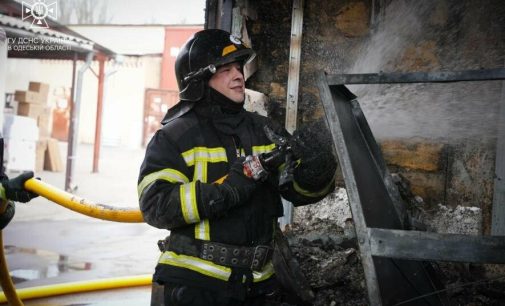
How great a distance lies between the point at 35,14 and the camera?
11.2m

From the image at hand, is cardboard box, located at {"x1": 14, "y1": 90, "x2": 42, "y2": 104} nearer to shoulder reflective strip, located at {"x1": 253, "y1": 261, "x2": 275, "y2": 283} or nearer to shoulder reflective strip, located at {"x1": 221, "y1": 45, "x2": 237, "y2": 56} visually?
shoulder reflective strip, located at {"x1": 221, "y1": 45, "x2": 237, "y2": 56}

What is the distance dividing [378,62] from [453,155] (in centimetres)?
99

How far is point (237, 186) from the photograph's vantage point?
1.95 metres

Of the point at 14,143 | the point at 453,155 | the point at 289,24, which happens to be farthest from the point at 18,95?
the point at 453,155

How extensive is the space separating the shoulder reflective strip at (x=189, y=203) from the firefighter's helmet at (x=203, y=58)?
0.57m

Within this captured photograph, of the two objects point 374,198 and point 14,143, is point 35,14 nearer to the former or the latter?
point 14,143

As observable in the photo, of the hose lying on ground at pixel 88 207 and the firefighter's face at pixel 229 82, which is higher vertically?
the firefighter's face at pixel 229 82

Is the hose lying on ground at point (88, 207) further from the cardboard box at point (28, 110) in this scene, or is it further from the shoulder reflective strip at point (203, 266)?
the cardboard box at point (28, 110)

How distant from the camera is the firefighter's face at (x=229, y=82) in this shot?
229 cm

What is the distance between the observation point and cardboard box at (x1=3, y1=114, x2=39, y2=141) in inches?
442

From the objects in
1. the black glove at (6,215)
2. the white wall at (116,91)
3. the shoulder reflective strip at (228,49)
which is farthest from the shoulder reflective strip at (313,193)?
the white wall at (116,91)

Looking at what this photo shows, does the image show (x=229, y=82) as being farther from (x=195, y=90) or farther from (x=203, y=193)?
(x=203, y=193)

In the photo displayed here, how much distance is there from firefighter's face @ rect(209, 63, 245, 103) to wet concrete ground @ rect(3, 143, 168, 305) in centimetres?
270

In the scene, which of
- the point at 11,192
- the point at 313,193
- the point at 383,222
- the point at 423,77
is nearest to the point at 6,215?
the point at 11,192
